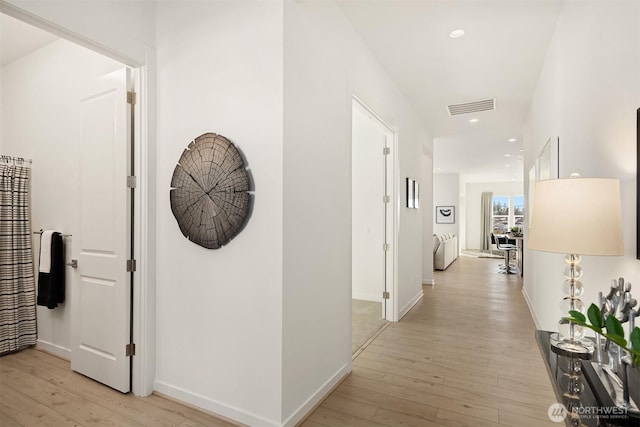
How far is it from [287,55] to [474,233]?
13618 mm

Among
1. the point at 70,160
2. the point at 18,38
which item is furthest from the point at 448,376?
the point at 18,38

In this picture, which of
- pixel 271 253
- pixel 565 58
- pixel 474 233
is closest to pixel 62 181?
pixel 271 253

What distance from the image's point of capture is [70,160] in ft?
10.2

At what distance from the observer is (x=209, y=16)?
7.42 feet

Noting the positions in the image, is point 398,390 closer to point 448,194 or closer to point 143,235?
point 143,235

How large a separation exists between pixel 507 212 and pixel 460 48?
1203 cm

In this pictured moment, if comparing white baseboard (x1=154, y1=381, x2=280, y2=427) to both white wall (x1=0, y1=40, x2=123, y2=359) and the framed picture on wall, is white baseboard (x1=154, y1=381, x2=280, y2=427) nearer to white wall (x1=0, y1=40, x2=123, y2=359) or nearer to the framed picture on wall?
white wall (x1=0, y1=40, x2=123, y2=359)

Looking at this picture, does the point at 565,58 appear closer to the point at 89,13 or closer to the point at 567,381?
the point at 567,381

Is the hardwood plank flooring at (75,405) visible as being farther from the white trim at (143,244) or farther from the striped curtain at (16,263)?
the striped curtain at (16,263)

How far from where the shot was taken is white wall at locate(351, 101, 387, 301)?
515 cm

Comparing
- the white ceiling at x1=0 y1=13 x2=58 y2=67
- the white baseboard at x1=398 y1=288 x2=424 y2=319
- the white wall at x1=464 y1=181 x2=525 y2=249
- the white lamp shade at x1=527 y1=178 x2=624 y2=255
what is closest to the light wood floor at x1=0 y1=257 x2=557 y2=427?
the white baseboard at x1=398 y1=288 x2=424 y2=319

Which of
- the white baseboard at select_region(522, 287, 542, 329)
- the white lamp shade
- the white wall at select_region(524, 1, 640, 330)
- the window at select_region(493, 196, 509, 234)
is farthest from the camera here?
the window at select_region(493, 196, 509, 234)

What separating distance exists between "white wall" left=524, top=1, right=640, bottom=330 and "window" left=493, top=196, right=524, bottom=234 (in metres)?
11.6

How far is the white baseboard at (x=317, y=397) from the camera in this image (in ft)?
6.81
